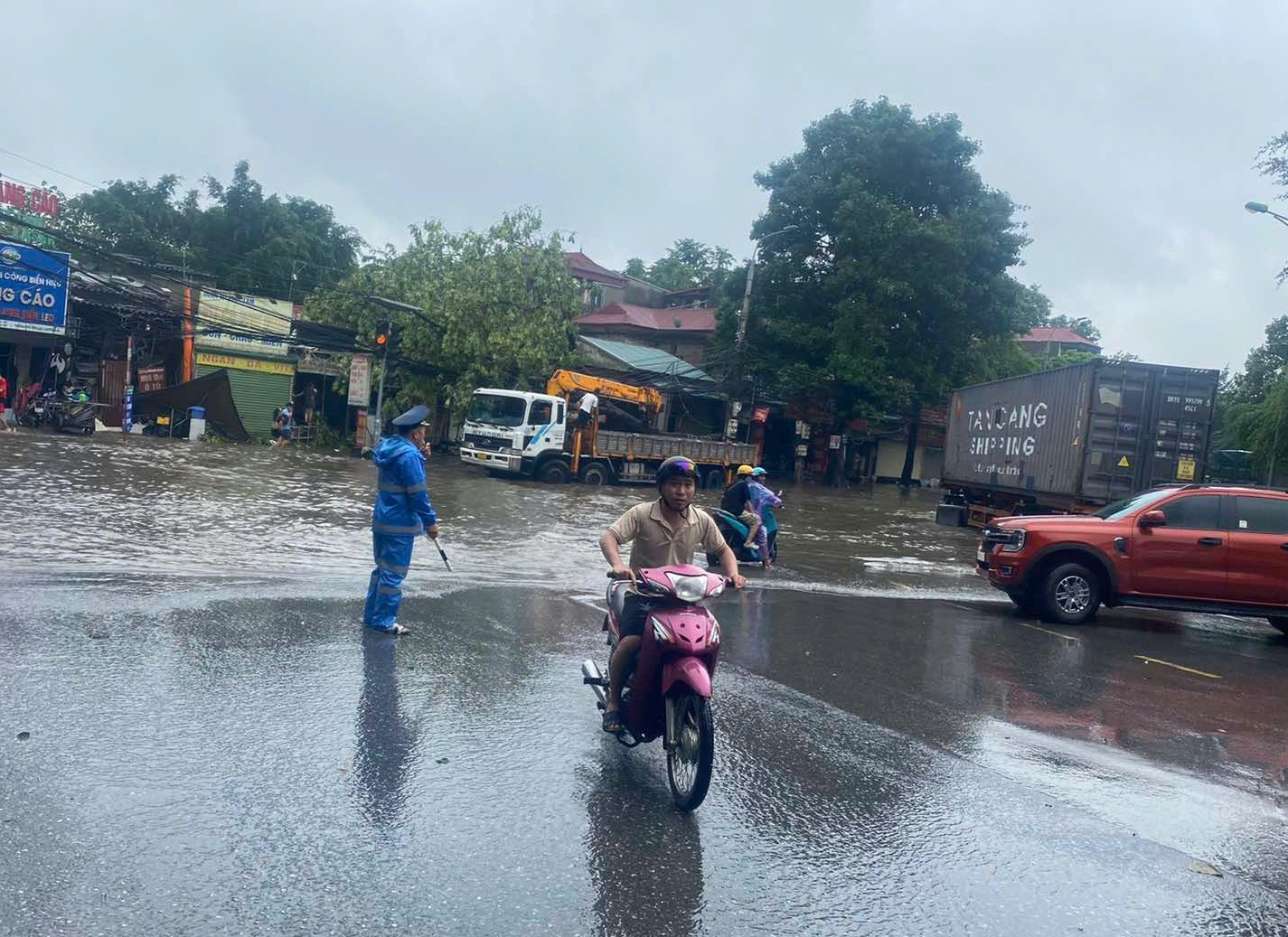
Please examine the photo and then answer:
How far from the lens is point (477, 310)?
3409 centimetres

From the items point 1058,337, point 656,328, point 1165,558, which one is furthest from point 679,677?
point 1058,337

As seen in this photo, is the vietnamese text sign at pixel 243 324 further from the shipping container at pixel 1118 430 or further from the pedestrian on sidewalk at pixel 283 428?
the shipping container at pixel 1118 430

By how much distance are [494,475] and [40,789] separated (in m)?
24.8

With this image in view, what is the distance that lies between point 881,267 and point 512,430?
55.1ft

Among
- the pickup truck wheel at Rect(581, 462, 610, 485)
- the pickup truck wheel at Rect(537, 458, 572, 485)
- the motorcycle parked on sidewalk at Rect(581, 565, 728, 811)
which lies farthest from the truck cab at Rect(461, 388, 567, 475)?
the motorcycle parked on sidewalk at Rect(581, 565, 728, 811)

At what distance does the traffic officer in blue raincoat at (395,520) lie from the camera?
7.47m

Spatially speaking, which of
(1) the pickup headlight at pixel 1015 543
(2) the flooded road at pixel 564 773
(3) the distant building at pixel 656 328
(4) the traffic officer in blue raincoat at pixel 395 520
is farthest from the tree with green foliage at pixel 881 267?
(4) the traffic officer in blue raincoat at pixel 395 520

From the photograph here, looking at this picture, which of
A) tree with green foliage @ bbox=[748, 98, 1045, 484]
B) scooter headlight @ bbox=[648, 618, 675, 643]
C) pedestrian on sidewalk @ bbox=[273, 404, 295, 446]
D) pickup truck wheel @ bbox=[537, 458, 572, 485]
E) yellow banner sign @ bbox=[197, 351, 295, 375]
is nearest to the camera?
scooter headlight @ bbox=[648, 618, 675, 643]

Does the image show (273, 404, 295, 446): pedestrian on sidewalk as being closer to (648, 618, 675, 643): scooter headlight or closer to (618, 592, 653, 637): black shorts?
(618, 592, 653, 637): black shorts

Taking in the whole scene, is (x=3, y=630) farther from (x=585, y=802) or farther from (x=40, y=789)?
(x=585, y=802)

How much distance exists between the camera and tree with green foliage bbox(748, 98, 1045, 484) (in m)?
37.2

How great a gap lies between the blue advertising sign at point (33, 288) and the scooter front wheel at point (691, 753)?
31104 millimetres

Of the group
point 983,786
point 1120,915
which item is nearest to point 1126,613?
point 983,786

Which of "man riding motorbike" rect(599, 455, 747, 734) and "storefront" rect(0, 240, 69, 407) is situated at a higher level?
"storefront" rect(0, 240, 69, 407)
